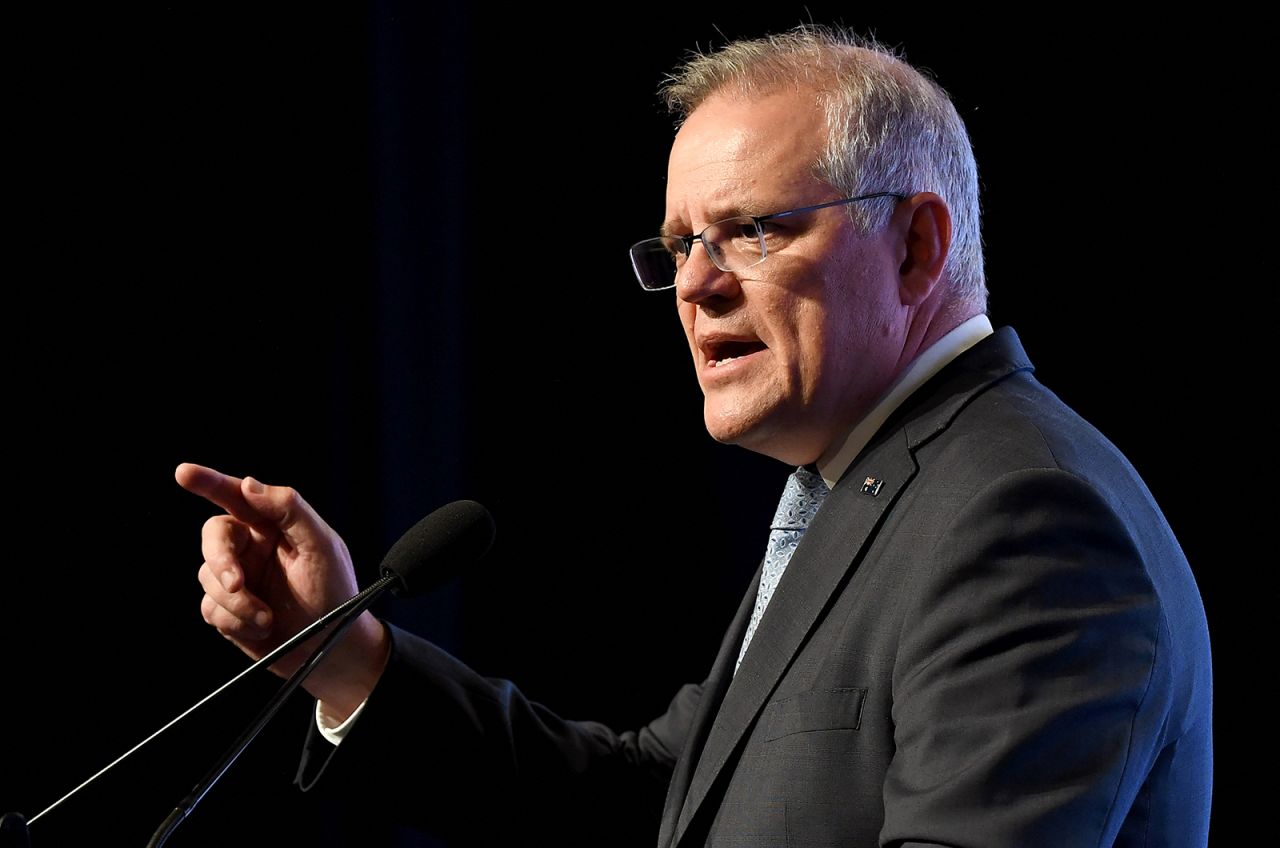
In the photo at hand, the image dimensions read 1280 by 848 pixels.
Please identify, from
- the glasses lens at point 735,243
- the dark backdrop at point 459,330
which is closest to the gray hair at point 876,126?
the glasses lens at point 735,243

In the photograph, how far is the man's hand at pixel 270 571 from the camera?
155 cm

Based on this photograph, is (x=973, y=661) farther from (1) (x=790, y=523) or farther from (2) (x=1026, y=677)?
(1) (x=790, y=523)

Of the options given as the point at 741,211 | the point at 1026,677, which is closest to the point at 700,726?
the point at 1026,677

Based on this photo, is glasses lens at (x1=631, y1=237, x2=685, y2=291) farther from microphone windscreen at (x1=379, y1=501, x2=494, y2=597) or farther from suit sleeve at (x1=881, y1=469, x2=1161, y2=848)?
suit sleeve at (x1=881, y1=469, x2=1161, y2=848)

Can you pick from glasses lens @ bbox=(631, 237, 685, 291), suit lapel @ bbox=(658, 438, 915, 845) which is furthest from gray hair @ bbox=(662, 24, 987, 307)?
suit lapel @ bbox=(658, 438, 915, 845)

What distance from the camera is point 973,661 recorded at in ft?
3.69

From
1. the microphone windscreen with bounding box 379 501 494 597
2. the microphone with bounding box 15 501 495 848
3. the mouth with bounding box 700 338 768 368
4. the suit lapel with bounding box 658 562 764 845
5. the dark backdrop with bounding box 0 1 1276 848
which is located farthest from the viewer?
the dark backdrop with bounding box 0 1 1276 848

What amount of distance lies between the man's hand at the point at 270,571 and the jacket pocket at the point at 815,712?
638mm

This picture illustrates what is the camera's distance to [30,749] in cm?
205

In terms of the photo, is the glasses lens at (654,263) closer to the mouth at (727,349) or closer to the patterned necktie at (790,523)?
the mouth at (727,349)

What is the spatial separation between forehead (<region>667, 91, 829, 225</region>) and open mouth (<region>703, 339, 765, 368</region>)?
6.4 inches

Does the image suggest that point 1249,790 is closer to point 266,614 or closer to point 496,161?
point 266,614

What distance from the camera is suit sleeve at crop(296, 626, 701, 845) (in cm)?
177

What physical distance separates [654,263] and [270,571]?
71 centimetres
